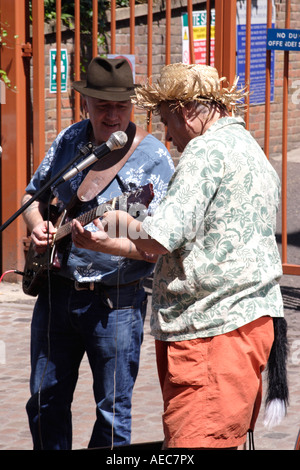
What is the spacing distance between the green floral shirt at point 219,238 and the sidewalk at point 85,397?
168 cm

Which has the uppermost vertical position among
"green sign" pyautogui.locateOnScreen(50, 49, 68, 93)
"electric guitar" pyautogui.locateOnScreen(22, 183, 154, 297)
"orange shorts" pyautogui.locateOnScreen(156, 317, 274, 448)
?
"green sign" pyautogui.locateOnScreen(50, 49, 68, 93)

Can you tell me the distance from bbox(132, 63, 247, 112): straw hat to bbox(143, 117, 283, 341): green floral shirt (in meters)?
0.10

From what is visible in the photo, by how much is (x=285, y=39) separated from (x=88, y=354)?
3604 millimetres

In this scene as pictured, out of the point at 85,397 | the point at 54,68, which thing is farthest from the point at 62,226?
the point at 54,68

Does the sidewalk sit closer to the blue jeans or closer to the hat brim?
the blue jeans

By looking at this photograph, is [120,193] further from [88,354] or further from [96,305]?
[88,354]

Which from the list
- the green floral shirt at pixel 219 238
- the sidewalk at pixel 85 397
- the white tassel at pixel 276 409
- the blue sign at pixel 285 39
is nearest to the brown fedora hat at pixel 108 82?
the green floral shirt at pixel 219 238

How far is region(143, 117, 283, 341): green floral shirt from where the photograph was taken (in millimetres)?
2713

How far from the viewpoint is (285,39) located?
627 cm

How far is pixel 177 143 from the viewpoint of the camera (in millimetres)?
2939

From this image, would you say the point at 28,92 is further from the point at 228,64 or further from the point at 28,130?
the point at 228,64

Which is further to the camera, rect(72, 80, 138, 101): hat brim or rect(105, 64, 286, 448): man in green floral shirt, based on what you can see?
rect(72, 80, 138, 101): hat brim

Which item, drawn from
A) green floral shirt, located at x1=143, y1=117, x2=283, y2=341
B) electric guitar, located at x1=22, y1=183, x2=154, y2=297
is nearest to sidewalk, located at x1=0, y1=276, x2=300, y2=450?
electric guitar, located at x1=22, y1=183, x2=154, y2=297

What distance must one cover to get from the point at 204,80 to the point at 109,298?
0.98 metres
